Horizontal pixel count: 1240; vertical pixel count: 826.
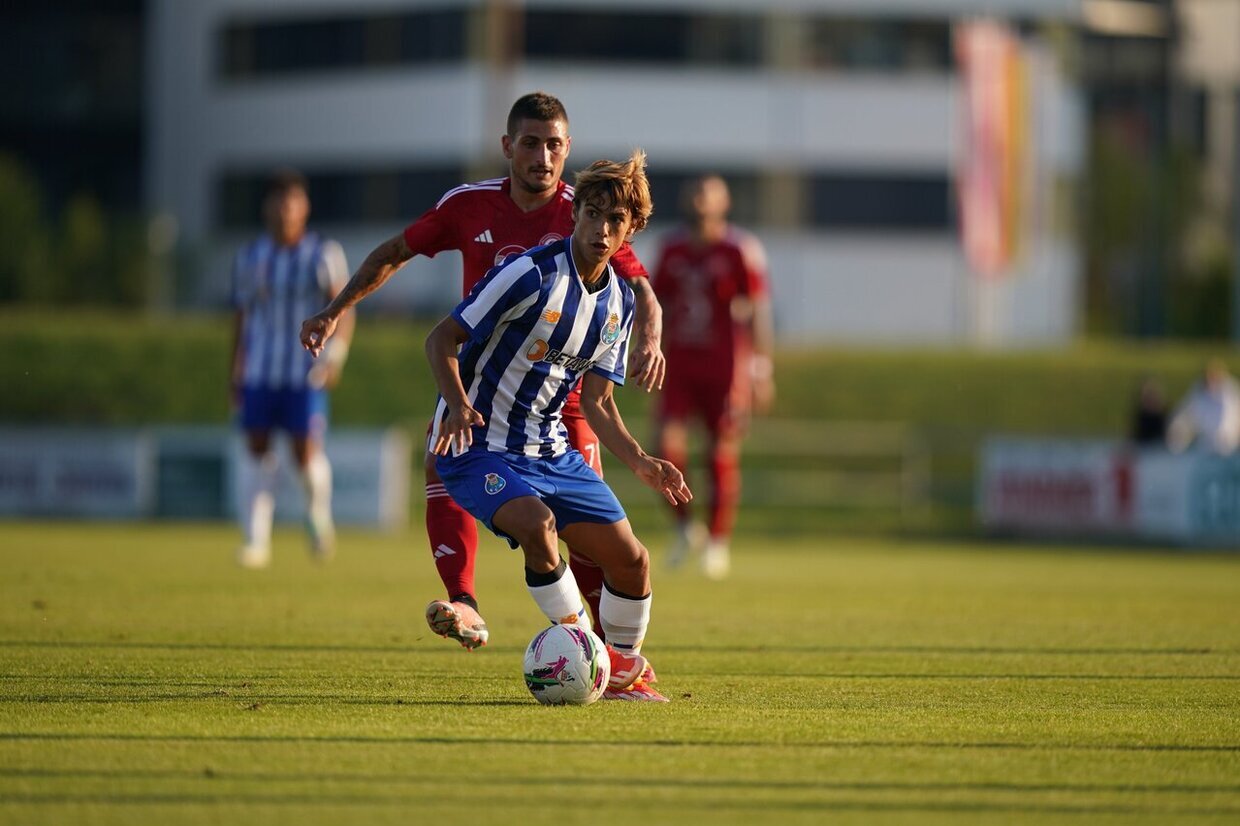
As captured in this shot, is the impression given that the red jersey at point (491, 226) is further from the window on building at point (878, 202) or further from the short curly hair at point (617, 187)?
the window on building at point (878, 202)

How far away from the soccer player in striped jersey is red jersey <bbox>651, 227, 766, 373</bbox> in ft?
24.4

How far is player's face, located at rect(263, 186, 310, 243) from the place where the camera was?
1366 cm

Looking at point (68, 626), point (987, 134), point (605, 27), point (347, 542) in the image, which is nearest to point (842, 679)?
point (68, 626)

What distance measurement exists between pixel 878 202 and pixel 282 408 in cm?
3081

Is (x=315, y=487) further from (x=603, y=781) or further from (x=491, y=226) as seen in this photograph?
(x=603, y=781)

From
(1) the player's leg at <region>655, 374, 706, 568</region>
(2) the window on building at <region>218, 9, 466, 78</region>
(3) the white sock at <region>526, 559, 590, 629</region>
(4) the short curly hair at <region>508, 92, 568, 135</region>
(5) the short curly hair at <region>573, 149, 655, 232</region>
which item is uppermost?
(2) the window on building at <region>218, 9, 466, 78</region>

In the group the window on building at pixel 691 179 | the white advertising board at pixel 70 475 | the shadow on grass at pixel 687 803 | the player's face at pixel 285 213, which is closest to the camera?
the shadow on grass at pixel 687 803

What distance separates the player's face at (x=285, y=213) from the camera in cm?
1366

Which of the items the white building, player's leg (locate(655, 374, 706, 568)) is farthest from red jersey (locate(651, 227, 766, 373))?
the white building

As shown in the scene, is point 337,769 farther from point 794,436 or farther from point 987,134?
point 987,134

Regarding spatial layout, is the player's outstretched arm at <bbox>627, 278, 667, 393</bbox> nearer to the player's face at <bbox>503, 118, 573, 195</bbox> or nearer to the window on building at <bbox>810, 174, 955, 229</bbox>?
the player's face at <bbox>503, 118, 573, 195</bbox>

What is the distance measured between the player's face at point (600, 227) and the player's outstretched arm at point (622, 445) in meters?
0.51

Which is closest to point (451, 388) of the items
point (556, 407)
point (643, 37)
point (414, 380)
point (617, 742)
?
point (556, 407)

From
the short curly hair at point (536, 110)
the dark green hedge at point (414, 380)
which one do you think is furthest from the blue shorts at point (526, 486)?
the dark green hedge at point (414, 380)
